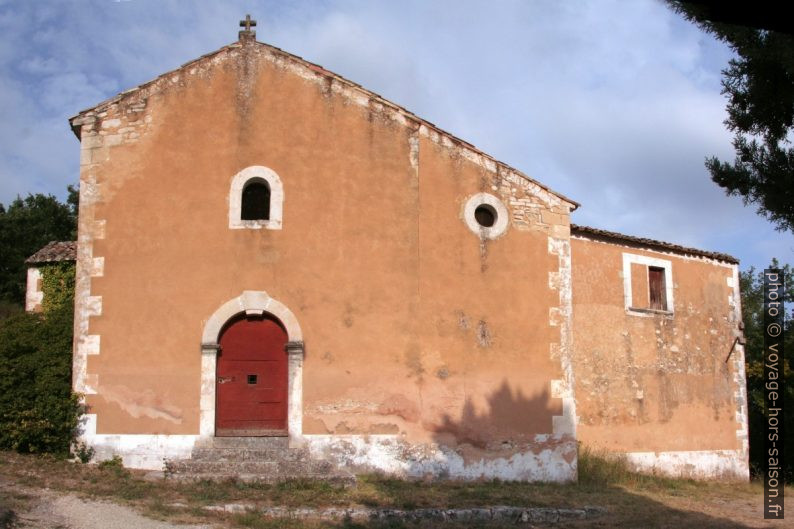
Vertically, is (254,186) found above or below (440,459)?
above

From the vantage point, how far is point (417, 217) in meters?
12.4

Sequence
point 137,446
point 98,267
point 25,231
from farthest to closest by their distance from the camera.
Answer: point 25,231 → point 98,267 → point 137,446

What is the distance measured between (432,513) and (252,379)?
12.4ft

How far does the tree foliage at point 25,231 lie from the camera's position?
32.8m

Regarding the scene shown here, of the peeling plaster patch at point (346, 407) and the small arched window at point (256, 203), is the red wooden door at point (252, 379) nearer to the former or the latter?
the peeling plaster patch at point (346, 407)

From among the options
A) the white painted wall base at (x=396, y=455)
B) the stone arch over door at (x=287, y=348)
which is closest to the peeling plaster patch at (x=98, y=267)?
the stone arch over door at (x=287, y=348)

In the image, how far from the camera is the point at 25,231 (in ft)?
115

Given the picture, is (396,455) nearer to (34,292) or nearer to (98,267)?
(98,267)

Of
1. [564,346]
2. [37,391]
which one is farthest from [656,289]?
[37,391]

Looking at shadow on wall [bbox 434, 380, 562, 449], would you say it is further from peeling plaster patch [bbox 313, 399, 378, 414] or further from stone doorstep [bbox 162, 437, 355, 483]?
stone doorstep [bbox 162, 437, 355, 483]

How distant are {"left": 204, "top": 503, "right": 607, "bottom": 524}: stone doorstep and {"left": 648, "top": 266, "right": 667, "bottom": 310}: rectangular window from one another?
6789 mm

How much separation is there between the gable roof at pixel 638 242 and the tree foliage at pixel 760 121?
30.1 feet

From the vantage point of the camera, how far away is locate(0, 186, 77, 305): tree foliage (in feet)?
108

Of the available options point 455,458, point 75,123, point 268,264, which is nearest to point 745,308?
point 455,458
